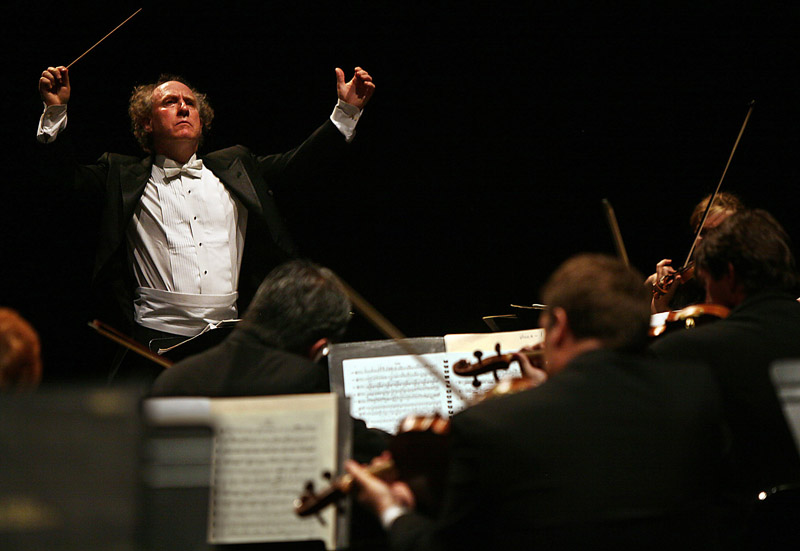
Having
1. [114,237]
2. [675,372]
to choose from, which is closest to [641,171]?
[114,237]

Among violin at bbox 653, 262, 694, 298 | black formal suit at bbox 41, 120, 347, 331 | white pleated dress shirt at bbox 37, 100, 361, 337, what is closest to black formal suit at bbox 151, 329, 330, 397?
white pleated dress shirt at bbox 37, 100, 361, 337

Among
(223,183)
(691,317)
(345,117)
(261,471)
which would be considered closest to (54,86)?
(223,183)

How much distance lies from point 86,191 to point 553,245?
215 centimetres

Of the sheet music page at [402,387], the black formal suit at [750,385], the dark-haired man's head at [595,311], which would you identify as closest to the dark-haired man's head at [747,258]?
the black formal suit at [750,385]

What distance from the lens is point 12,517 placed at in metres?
1.31

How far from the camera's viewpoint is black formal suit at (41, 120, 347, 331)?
3.30 metres

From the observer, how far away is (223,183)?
139 inches

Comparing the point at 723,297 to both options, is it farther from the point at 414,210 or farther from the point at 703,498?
the point at 414,210

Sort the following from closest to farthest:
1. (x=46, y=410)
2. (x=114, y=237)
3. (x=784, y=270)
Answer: (x=46, y=410), (x=784, y=270), (x=114, y=237)

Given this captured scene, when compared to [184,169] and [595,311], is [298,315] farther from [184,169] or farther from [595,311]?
[184,169]

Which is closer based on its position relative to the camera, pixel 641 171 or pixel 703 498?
pixel 703 498

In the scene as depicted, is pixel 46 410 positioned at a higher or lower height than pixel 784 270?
lower

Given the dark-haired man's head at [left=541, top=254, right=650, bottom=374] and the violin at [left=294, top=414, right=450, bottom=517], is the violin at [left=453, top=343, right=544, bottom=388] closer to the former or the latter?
the dark-haired man's head at [left=541, top=254, right=650, bottom=374]

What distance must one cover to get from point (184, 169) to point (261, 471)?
218 cm
